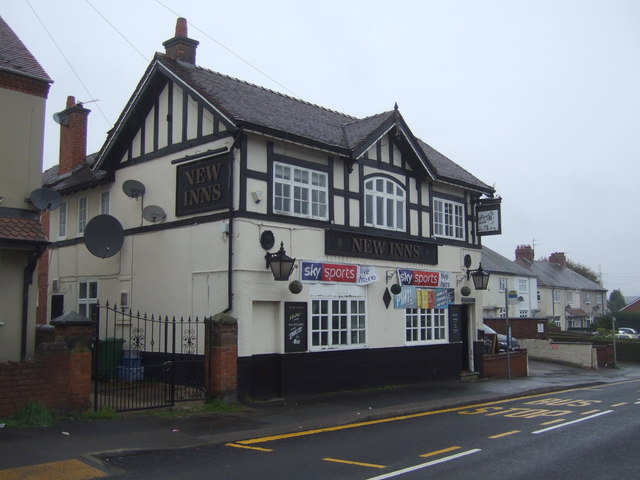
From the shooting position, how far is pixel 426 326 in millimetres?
20031

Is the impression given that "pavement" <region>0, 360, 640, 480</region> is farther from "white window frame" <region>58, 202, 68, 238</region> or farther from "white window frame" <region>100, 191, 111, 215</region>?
"white window frame" <region>58, 202, 68, 238</region>

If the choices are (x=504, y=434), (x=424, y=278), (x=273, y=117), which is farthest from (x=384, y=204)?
(x=504, y=434)

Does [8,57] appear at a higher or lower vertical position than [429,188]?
higher

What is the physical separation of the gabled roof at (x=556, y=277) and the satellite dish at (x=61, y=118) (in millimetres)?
49115

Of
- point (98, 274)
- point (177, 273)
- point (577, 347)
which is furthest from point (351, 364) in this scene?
point (577, 347)

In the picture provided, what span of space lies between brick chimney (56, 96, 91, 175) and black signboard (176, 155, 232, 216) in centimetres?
793

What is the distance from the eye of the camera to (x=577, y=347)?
3080 centimetres

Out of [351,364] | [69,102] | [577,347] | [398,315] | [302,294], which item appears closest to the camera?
[302,294]

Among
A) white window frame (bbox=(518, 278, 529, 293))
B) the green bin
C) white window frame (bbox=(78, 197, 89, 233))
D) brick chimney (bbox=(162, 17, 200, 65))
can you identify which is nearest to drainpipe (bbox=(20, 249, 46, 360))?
the green bin

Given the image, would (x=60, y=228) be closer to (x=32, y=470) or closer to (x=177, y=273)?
(x=177, y=273)

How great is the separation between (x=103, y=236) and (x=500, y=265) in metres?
44.9

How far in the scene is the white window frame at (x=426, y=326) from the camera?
1935cm

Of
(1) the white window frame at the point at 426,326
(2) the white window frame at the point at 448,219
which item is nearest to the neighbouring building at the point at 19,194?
(1) the white window frame at the point at 426,326

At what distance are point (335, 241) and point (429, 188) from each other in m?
5.08
